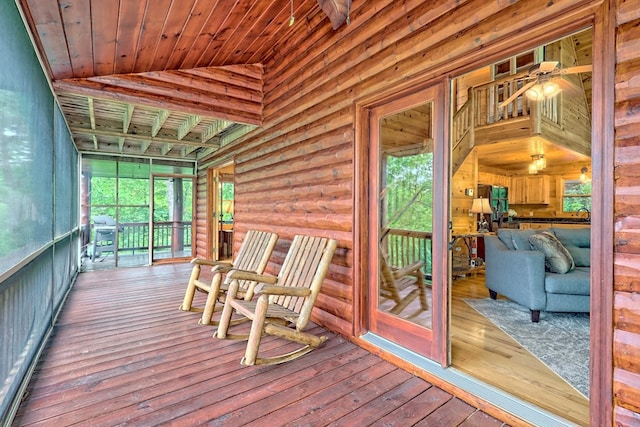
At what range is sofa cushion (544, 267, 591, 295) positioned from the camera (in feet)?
10.5

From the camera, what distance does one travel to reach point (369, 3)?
2.66 meters

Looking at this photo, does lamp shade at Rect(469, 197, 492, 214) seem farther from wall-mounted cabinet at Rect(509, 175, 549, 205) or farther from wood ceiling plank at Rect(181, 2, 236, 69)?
wood ceiling plank at Rect(181, 2, 236, 69)

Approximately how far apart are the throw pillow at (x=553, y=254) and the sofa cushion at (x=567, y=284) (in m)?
0.18

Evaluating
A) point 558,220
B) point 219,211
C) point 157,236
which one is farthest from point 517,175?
point 157,236

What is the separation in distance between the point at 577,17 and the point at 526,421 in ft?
6.79

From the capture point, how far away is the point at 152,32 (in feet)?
9.00

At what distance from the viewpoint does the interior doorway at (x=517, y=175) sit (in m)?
2.21

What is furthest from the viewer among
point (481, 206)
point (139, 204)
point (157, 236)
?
point (157, 236)

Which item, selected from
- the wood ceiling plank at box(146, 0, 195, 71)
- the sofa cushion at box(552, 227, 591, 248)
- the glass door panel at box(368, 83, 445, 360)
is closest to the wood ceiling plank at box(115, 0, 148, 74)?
the wood ceiling plank at box(146, 0, 195, 71)

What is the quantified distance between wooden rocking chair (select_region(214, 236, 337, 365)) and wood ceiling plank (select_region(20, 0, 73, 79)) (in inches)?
85.9

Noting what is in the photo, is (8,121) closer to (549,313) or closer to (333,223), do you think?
(333,223)

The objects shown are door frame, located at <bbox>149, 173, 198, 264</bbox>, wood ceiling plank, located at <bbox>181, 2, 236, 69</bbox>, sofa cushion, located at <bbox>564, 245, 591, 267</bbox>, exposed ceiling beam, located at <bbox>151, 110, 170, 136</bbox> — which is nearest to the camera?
wood ceiling plank, located at <bbox>181, 2, 236, 69</bbox>

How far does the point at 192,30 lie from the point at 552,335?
14.4ft

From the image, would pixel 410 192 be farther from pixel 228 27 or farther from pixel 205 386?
pixel 228 27
